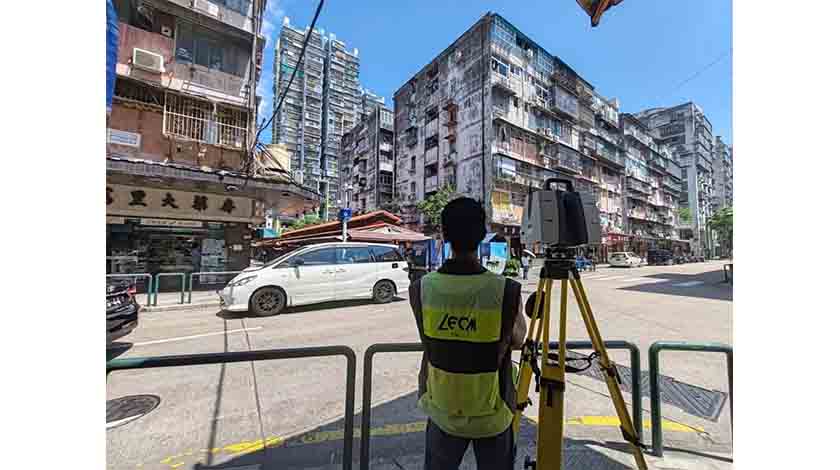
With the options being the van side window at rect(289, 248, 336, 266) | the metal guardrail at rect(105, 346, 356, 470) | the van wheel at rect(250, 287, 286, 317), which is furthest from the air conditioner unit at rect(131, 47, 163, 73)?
the metal guardrail at rect(105, 346, 356, 470)

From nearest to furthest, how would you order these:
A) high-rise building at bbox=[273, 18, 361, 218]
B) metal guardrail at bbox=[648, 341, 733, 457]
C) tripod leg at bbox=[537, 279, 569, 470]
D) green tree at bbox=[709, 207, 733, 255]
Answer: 1. tripod leg at bbox=[537, 279, 569, 470]
2. metal guardrail at bbox=[648, 341, 733, 457]
3. green tree at bbox=[709, 207, 733, 255]
4. high-rise building at bbox=[273, 18, 361, 218]

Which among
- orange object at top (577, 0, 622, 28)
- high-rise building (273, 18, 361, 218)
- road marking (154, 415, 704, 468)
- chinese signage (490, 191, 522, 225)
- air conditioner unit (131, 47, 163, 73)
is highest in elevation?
high-rise building (273, 18, 361, 218)

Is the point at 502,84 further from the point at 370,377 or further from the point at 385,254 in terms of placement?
the point at 370,377

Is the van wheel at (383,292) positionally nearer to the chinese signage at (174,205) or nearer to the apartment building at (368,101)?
the chinese signage at (174,205)

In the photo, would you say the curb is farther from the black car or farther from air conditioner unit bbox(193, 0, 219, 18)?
air conditioner unit bbox(193, 0, 219, 18)

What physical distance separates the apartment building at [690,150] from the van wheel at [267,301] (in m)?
60.6

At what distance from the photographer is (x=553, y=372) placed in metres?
1.66

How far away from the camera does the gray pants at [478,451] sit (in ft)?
4.20

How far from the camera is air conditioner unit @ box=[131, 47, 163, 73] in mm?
11156

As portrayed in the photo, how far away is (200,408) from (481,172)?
80.9 feet

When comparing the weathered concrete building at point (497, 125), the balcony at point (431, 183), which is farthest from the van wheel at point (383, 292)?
the balcony at point (431, 183)

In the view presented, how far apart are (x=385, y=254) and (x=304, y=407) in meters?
5.92
